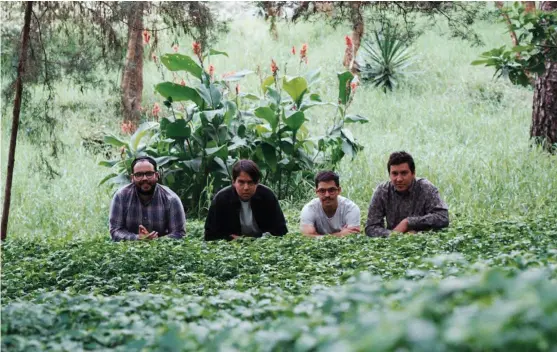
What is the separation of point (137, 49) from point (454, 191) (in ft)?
32.8

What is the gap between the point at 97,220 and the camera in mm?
12617

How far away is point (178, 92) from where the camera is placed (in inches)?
478

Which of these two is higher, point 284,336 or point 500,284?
point 500,284

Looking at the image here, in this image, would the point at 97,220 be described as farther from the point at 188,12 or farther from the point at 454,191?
the point at 454,191

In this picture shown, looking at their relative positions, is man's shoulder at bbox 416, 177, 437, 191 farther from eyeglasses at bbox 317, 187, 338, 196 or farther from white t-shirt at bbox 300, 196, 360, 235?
eyeglasses at bbox 317, 187, 338, 196

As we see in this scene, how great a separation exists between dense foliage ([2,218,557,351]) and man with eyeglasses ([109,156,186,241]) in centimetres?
59

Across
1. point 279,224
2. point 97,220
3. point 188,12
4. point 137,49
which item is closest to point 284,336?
point 279,224

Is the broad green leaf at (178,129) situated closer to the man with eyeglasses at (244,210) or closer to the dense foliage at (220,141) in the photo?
the dense foliage at (220,141)

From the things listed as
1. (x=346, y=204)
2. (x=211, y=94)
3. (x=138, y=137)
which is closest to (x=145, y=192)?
(x=346, y=204)

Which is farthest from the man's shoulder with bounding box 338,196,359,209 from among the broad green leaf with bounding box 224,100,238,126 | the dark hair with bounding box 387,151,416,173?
the broad green leaf with bounding box 224,100,238,126

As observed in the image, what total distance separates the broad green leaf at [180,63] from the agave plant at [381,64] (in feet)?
36.1

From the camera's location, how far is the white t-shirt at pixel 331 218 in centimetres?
886

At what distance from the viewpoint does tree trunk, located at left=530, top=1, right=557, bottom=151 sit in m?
13.6

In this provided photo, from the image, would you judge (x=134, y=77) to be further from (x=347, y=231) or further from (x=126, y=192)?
(x=347, y=231)
